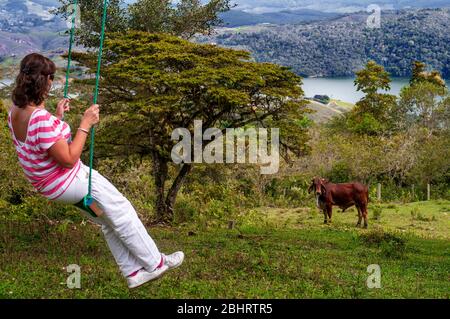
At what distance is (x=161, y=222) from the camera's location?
62.3ft

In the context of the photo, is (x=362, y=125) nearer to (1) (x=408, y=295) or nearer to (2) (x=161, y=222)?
(2) (x=161, y=222)

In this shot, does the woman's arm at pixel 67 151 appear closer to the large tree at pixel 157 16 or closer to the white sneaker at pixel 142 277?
the white sneaker at pixel 142 277

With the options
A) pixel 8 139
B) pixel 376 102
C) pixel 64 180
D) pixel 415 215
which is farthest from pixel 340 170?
pixel 64 180

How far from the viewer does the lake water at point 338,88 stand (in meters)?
125

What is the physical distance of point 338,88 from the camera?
143 metres

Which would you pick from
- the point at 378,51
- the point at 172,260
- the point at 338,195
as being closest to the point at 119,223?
the point at 172,260

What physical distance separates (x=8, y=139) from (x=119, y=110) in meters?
3.61

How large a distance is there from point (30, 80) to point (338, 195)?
55.1 feet

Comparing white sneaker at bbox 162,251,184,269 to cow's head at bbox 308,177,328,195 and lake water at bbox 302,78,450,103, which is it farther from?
lake water at bbox 302,78,450,103

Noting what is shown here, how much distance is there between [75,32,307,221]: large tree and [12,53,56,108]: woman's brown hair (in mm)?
12128

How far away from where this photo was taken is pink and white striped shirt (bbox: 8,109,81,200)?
4113 mm

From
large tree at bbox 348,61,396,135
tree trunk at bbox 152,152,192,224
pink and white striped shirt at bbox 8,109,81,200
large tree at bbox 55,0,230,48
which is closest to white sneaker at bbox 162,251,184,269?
pink and white striped shirt at bbox 8,109,81,200

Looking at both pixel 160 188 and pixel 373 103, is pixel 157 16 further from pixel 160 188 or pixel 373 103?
pixel 373 103

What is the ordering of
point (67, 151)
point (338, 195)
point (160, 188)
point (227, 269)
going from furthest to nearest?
point (338, 195), point (160, 188), point (227, 269), point (67, 151)
